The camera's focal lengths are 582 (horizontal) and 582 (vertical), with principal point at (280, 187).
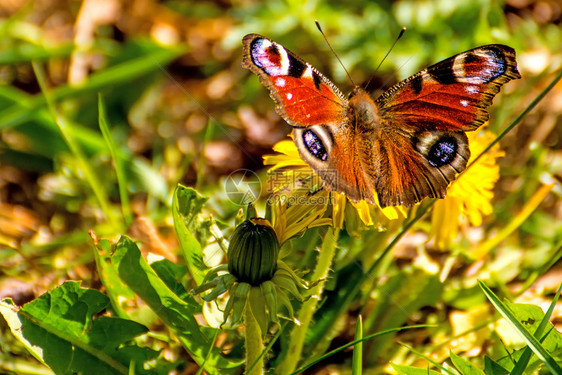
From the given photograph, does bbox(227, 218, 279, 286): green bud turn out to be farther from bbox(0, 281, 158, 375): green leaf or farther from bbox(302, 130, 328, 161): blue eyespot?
bbox(0, 281, 158, 375): green leaf

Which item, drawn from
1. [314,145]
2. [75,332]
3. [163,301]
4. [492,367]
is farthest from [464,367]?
[75,332]

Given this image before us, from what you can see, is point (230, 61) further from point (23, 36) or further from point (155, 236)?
point (155, 236)

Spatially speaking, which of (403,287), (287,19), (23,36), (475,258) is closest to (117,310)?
(403,287)

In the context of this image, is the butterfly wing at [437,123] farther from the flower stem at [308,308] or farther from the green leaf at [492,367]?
the green leaf at [492,367]

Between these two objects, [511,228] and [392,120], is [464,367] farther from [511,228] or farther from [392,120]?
[511,228]

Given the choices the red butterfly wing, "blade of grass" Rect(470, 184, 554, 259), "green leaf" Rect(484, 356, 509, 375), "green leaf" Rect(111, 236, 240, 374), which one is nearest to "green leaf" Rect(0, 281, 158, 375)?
"green leaf" Rect(111, 236, 240, 374)
